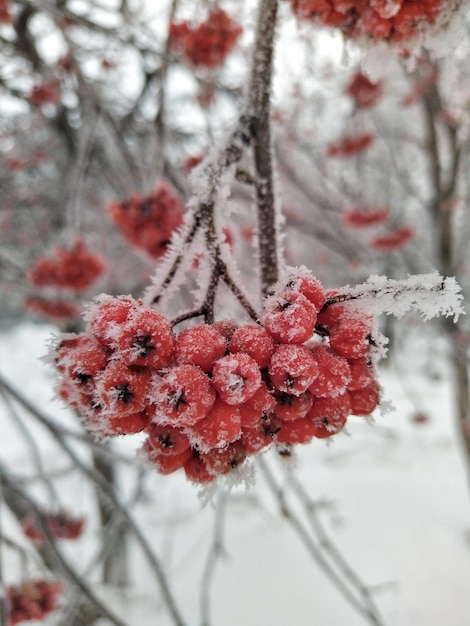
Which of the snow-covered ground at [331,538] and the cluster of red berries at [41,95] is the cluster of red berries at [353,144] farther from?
the cluster of red berries at [41,95]

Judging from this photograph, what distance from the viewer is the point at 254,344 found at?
0.62m

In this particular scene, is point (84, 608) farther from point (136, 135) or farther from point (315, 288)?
point (315, 288)

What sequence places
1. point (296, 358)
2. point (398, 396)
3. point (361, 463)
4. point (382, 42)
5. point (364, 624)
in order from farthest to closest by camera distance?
point (398, 396)
point (361, 463)
point (364, 624)
point (382, 42)
point (296, 358)

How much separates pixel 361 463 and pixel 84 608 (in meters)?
4.91

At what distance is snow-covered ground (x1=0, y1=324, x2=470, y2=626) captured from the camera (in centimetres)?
420

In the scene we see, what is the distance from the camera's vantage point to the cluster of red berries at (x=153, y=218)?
5.01 feet

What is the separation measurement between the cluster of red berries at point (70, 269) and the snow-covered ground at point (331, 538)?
1.01 meters

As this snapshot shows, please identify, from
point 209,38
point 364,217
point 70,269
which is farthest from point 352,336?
point 364,217

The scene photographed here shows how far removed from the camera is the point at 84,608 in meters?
4.34

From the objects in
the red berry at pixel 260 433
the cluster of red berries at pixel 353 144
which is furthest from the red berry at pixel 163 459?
the cluster of red berries at pixel 353 144

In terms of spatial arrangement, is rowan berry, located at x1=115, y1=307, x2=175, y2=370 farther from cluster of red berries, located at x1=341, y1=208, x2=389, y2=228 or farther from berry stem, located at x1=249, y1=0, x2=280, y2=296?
cluster of red berries, located at x1=341, y1=208, x2=389, y2=228

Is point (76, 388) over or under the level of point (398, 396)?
under

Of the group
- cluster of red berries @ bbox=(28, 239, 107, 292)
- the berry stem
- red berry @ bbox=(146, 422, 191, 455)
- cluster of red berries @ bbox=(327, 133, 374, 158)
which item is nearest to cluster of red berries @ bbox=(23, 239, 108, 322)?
cluster of red berries @ bbox=(28, 239, 107, 292)

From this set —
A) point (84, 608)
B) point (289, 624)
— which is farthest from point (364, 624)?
point (84, 608)
